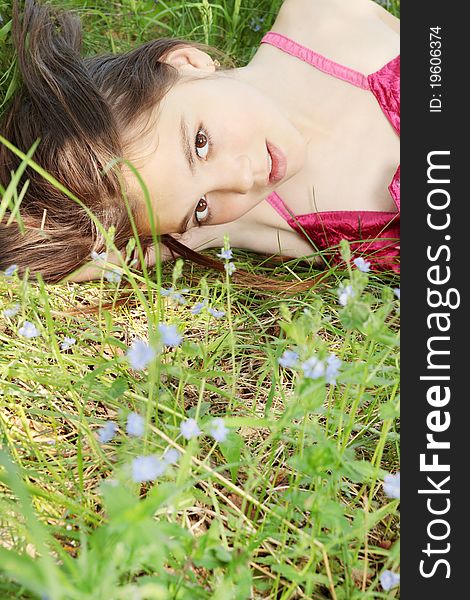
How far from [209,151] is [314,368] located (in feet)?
3.68

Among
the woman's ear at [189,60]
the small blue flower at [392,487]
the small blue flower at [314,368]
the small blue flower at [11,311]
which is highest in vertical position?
the woman's ear at [189,60]

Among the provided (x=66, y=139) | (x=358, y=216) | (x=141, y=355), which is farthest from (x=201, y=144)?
(x=141, y=355)

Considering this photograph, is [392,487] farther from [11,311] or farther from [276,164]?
[276,164]

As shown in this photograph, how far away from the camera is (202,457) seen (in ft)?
4.51

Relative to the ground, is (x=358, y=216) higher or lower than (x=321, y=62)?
lower

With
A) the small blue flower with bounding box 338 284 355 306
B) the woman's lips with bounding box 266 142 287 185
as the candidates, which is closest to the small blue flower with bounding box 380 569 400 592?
the small blue flower with bounding box 338 284 355 306

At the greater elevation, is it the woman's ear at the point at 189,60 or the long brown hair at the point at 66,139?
the woman's ear at the point at 189,60

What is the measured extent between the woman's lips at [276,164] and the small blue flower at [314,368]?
4.24 ft

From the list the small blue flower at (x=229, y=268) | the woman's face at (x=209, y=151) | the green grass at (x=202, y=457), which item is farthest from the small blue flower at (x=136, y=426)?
the woman's face at (x=209, y=151)

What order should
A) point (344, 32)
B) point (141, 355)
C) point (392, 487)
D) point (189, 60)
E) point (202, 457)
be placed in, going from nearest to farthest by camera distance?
point (141, 355)
point (392, 487)
point (202, 457)
point (189, 60)
point (344, 32)

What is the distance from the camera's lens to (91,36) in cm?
278

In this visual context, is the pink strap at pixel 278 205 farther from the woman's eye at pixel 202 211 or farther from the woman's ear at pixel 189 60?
the woman's ear at pixel 189 60

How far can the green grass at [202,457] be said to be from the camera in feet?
2.91

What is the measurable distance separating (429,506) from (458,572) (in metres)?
0.12
